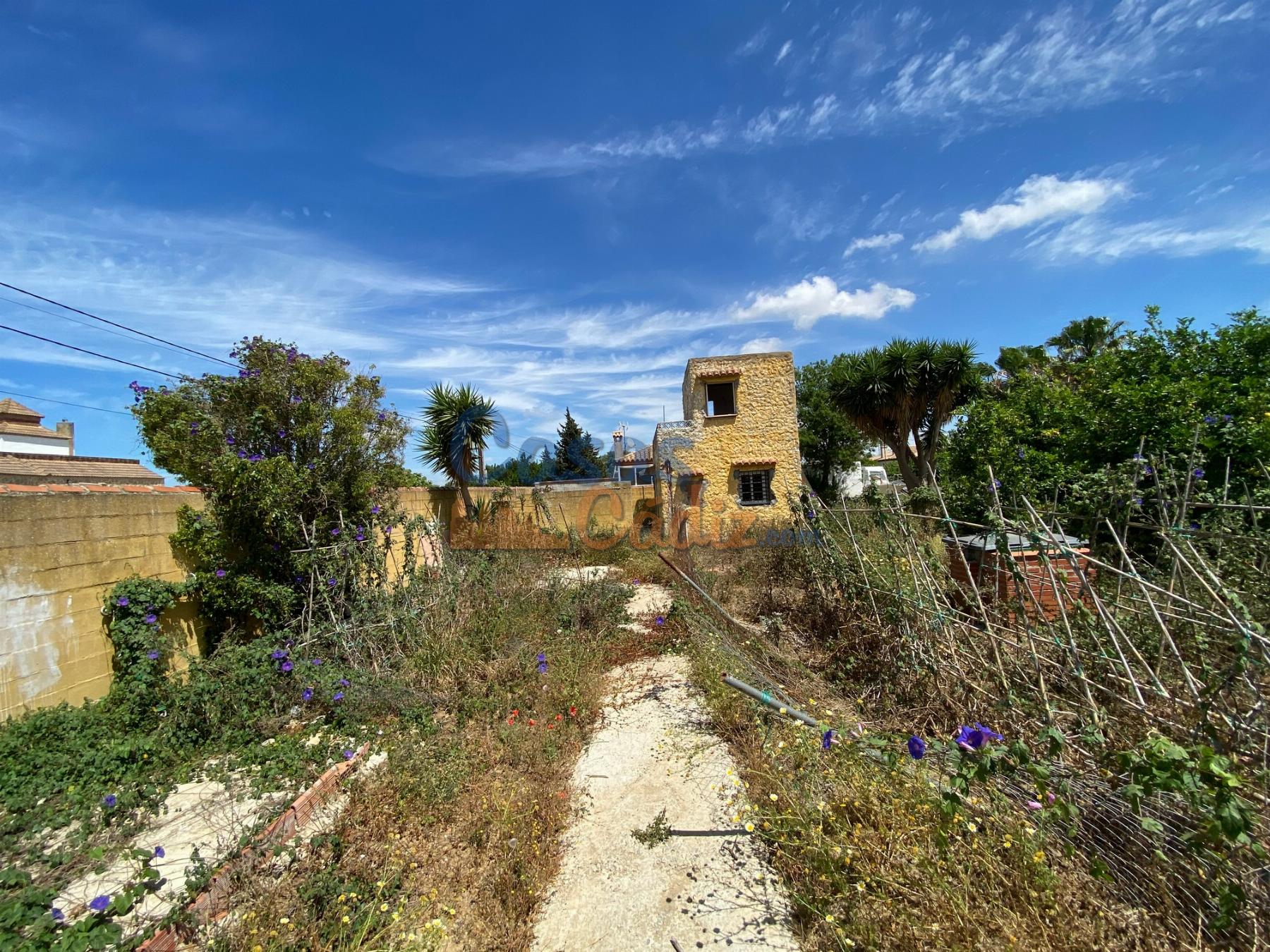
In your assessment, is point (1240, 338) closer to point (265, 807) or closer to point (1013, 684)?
point (1013, 684)

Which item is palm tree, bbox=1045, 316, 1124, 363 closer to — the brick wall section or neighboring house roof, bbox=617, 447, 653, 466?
neighboring house roof, bbox=617, 447, 653, 466

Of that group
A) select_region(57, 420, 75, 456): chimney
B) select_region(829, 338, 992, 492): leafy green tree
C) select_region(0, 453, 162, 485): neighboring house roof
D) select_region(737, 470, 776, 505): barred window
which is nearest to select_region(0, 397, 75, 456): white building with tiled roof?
select_region(57, 420, 75, 456): chimney

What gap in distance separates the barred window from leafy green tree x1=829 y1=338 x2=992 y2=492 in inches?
165

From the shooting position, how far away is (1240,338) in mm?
6418

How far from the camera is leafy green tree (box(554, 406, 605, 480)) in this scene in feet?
113

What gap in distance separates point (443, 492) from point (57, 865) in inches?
415

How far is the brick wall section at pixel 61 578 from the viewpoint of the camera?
358cm

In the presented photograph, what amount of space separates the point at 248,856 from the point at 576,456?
34470 mm

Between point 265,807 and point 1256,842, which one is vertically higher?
point 1256,842

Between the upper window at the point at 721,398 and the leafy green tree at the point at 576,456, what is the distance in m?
18.7

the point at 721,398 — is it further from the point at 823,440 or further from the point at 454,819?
the point at 454,819

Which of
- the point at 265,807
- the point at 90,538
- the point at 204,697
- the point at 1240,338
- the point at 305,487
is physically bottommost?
the point at 265,807

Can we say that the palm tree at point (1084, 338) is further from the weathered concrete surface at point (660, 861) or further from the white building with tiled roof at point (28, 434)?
the white building with tiled roof at point (28, 434)

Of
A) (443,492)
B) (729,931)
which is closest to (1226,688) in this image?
(729,931)
